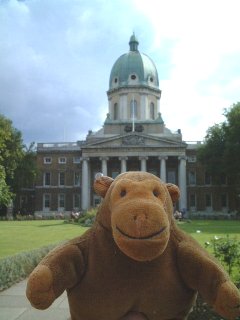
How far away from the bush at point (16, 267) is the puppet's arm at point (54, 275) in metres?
→ 6.19

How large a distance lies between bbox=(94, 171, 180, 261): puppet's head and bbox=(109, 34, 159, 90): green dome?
Result: 61.9 metres

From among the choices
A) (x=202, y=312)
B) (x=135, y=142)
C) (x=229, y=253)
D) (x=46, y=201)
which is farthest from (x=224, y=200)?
(x=202, y=312)

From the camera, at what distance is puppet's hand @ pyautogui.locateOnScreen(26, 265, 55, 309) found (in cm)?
341

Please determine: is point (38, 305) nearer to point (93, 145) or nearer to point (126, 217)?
point (126, 217)

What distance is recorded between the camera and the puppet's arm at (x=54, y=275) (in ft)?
11.2

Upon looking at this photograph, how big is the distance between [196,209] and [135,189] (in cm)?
6091

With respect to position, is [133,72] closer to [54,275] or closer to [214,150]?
[214,150]

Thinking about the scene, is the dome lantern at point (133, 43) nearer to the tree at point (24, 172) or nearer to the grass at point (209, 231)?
the tree at point (24, 172)

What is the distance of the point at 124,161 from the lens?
197 feet

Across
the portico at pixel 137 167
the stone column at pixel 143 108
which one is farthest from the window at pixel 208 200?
the stone column at pixel 143 108

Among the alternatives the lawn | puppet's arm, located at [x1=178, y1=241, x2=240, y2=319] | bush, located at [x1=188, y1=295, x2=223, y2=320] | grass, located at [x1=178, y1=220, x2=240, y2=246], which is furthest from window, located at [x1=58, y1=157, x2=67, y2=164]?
puppet's arm, located at [x1=178, y1=241, x2=240, y2=319]

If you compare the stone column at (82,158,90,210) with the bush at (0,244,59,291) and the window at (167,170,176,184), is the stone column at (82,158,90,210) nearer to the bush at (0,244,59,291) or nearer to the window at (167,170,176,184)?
the window at (167,170,176,184)

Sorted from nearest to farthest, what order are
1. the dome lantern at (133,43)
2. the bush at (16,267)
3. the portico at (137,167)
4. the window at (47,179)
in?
1. the bush at (16,267)
2. the portico at (137,167)
3. the window at (47,179)
4. the dome lantern at (133,43)

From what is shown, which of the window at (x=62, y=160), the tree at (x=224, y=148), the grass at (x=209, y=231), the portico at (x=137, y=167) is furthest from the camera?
the window at (x=62, y=160)
